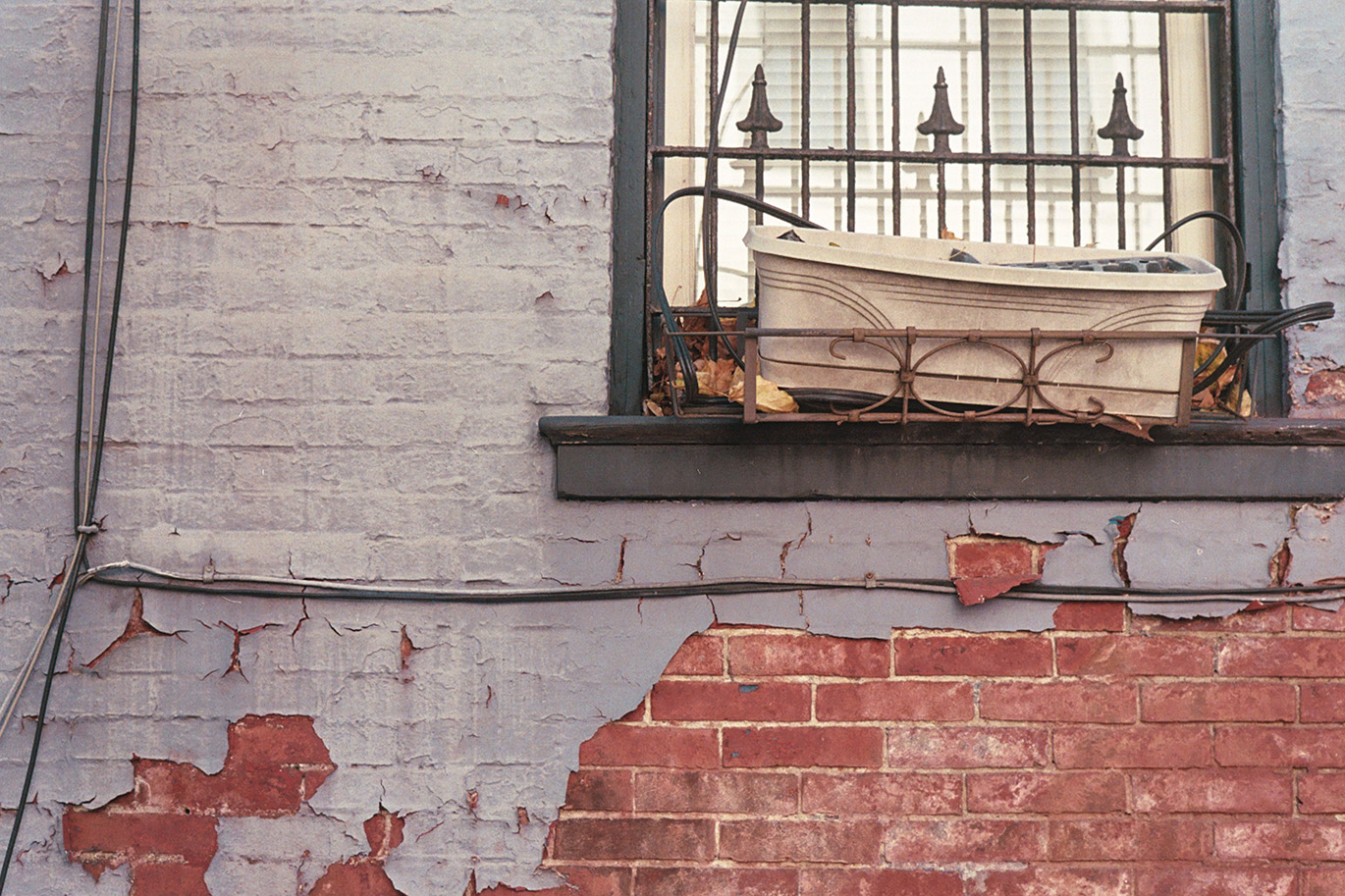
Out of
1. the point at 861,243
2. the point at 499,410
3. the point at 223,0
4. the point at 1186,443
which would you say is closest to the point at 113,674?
the point at 499,410

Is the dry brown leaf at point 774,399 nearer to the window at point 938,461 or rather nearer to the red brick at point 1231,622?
the window at point 938,461

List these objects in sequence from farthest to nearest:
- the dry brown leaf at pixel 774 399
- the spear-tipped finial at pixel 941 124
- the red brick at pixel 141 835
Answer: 1. the spear-tipped finial at pixel 941 124
2. the red brick at pixel 141 835
3. the dry brown leaf at pixel 774 399

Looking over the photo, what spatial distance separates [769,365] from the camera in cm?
183

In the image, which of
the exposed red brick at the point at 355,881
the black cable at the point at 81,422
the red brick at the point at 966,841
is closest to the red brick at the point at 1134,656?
the red brick at the point at 966,841

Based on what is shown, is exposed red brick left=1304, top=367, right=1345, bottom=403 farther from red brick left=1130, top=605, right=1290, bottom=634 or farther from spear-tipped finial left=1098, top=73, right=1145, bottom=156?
spear-tipped finial left=1098, top=73, right=1145, bottom=156

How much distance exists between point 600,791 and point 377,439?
843mm

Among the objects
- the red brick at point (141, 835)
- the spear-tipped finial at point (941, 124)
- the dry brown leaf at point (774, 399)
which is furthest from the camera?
the spear-tipped finial at point (941, 124)

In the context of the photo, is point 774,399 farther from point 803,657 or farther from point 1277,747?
point 1277,747

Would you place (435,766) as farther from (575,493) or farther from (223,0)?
(223,0)

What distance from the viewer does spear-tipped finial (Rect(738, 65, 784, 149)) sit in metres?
2.15

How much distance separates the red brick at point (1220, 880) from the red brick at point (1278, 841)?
31 mm

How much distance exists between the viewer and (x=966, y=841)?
1918mm

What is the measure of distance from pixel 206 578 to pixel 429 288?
2.43ft

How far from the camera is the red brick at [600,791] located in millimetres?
1936
